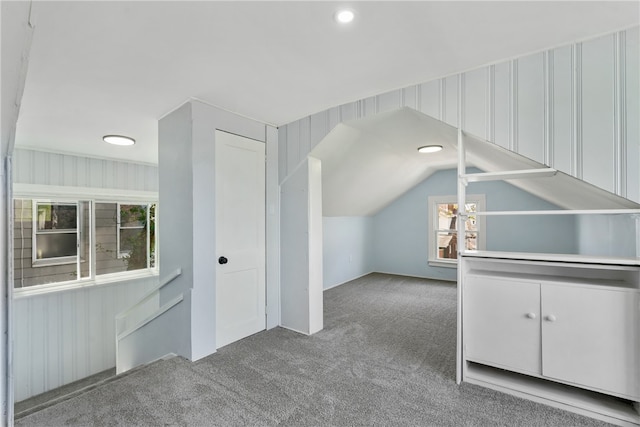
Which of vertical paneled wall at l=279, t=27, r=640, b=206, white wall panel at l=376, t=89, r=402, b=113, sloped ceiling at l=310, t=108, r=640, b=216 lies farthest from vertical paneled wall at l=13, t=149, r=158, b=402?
vertical paneled wall at l=279, t=27, r=640, b=206

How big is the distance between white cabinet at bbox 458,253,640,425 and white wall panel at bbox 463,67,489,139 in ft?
3.03

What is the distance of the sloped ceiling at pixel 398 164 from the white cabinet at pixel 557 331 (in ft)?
2.26

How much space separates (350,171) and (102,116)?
282 centimetres

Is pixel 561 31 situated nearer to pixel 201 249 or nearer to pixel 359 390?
pixel 359 390

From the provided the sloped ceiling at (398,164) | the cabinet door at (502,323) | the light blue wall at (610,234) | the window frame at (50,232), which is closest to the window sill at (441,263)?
the sloped ceiling at (398,164)

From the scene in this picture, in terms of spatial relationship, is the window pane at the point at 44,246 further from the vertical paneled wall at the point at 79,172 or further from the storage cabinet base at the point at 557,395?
the storage cabinet base at the point at 557,395

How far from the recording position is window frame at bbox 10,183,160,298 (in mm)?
3719

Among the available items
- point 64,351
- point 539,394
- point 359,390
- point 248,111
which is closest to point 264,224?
point 248,111

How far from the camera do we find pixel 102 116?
2.85m

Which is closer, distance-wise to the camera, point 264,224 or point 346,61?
point 346,61

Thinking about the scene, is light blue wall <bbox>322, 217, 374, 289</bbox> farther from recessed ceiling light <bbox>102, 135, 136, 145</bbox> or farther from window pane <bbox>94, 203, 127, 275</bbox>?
window pane <bbox>94, 203, 127, 275</bbox>

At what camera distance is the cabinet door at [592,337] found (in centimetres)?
167

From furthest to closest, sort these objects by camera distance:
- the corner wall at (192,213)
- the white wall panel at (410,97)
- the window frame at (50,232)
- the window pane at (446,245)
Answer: the window pane at (446,245), the window frame at (50,232), the corner wall at (192,213), the white wall panel at (410,97)

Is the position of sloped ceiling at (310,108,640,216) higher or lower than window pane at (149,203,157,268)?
higher
